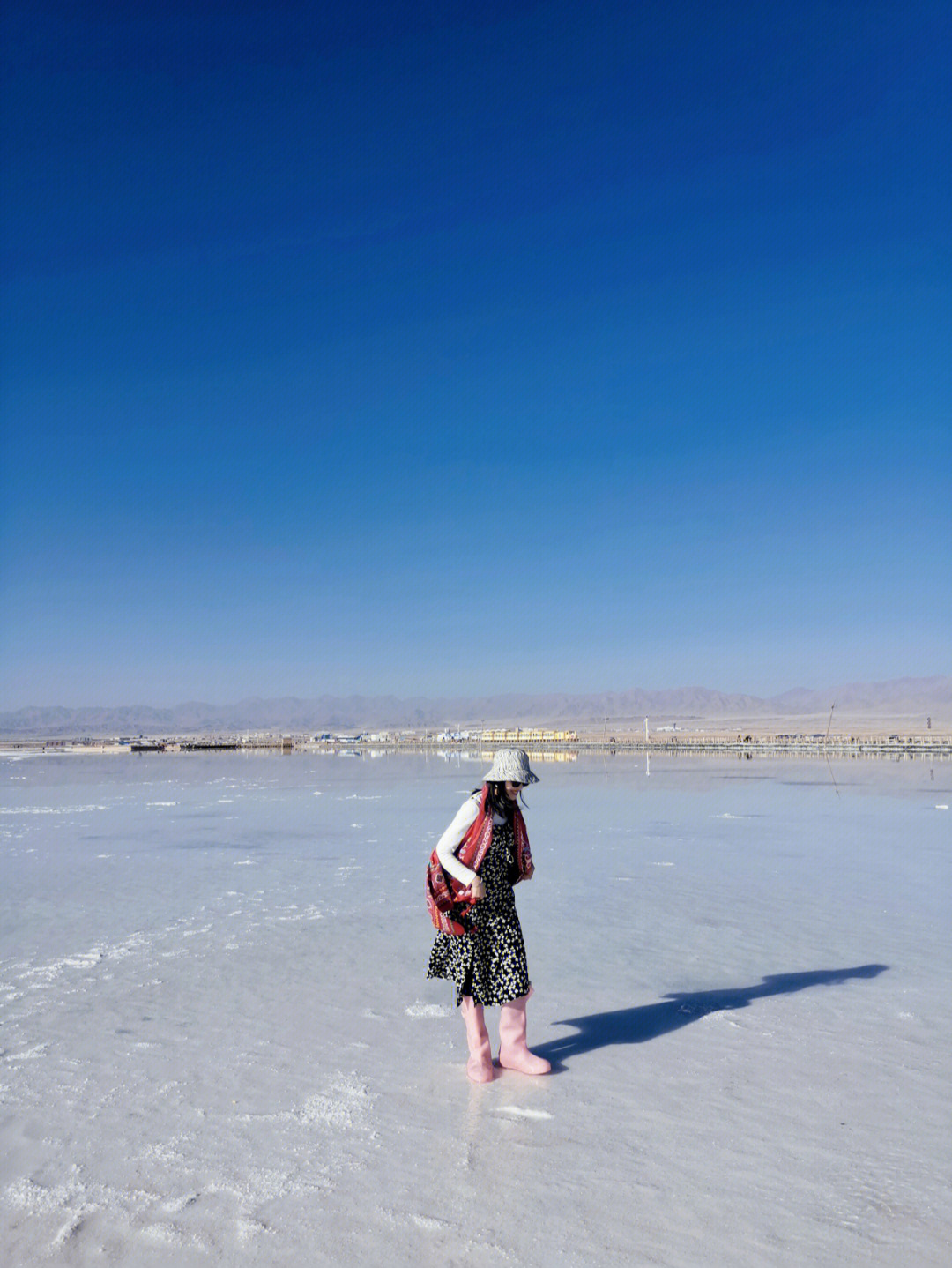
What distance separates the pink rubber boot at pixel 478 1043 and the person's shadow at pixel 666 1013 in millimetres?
432

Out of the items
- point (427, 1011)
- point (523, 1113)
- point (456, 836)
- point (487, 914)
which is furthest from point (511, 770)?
point (427, 1011)

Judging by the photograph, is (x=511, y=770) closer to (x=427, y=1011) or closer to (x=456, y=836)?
(x=456, y=836)

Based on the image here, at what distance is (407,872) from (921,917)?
5.39m

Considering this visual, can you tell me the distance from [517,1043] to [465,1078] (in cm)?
30

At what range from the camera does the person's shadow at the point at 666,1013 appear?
17.2ft

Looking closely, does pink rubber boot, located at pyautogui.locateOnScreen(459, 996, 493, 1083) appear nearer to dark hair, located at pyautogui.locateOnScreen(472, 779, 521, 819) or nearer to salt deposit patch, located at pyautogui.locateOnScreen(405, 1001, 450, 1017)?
dark hair, located at pyautogui.locateOnScreen(472, 779, 521, 819)

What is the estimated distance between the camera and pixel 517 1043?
4.77 meters

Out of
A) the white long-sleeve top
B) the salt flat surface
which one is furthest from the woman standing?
the salt flat surface

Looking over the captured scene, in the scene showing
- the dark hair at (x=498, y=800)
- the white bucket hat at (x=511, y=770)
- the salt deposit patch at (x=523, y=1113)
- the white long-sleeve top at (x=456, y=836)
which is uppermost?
the white bucket hat at (x=511, y=770)

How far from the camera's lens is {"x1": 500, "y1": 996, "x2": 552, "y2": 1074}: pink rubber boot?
4.74 meters

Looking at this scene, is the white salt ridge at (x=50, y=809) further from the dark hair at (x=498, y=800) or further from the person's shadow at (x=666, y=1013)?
the dark hair at (x=498, y=800)

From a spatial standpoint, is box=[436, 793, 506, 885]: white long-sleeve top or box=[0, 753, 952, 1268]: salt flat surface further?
box=[436, 793, 506, 885]: white long-sleeve top

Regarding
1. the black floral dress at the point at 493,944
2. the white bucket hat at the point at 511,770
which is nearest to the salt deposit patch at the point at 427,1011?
the black floral dress at the point at 493,944

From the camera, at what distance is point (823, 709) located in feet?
592
